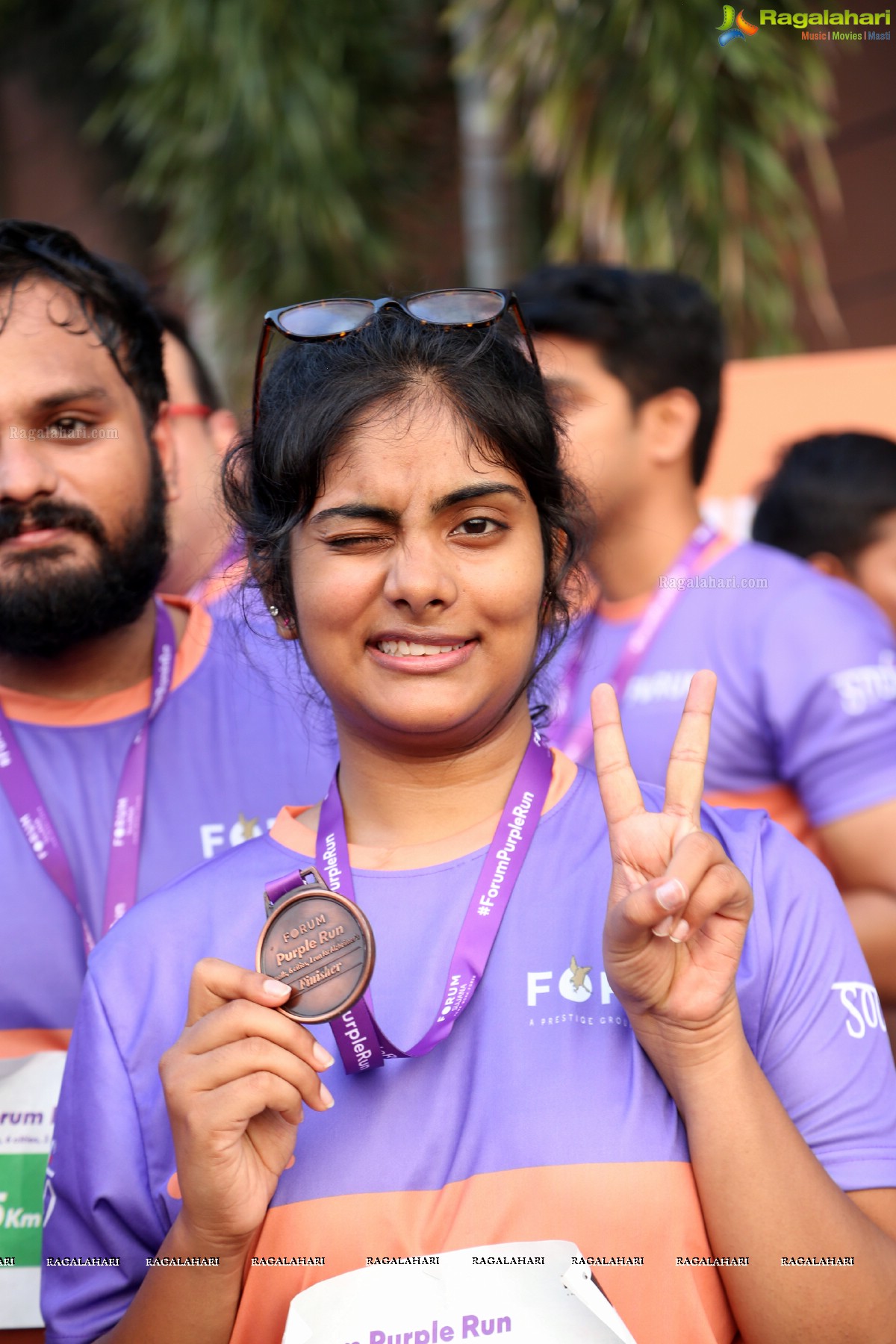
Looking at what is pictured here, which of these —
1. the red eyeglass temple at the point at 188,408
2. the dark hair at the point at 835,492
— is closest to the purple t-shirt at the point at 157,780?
the red eyeglass temple at the point at 188,408

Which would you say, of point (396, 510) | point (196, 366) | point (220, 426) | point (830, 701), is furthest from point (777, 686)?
point (196, 366)

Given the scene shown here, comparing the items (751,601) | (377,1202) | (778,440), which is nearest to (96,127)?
(778,440)

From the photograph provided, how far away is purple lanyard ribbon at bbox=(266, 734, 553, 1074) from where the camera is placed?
1.57m

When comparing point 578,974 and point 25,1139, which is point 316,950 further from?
point 25,1139

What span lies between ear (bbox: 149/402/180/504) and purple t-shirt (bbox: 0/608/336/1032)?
35 cm

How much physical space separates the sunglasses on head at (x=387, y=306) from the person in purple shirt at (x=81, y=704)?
0.62 meters

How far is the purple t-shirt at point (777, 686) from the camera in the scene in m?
2.91

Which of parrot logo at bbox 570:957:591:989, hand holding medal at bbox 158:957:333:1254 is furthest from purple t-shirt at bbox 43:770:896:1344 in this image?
hand holding medal at bbox 158:957:333:1254

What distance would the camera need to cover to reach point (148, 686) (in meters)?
2.58

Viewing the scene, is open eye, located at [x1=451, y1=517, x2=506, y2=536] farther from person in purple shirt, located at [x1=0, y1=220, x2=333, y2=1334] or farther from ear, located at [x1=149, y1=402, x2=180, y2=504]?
ear, located at [x1=149, y1=402, x2=180, y2=504]

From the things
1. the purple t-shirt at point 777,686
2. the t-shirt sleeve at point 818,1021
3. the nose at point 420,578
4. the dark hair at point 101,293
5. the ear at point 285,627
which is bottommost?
the purple t-shirt at point 777,686

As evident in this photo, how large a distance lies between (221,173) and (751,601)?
5.76 m

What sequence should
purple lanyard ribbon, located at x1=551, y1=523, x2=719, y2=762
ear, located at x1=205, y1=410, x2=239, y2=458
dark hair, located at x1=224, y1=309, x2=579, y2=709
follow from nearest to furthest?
dark hair, located at x1=224, y1=309, x2=579, y2=709 → purple lanyard ribbon, located at x1=551, y1=523, x2=719, y2=762 → ear, located at x1=205, y1=410, x2=239, y2=458

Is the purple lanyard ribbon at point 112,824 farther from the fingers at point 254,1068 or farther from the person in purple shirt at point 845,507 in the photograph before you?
the person in purple shirt at point 845,507
